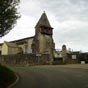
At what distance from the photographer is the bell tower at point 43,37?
93.4 metres

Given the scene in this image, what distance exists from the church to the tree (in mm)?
59461

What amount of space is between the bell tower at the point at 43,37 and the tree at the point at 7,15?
61.3m

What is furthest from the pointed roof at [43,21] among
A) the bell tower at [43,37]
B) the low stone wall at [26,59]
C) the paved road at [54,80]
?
the paved road at [54,80]

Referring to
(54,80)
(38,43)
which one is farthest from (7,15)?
(38,43)

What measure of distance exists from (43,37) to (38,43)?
12.0 ft

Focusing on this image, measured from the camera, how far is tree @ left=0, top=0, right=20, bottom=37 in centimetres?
2761

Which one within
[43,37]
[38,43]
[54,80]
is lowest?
[54,80]

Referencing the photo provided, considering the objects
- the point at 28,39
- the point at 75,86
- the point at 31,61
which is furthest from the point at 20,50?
the point at 75,86

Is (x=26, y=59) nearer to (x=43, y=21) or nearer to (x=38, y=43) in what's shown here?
(x=38, y=43)

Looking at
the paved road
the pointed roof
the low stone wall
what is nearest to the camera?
the paved road

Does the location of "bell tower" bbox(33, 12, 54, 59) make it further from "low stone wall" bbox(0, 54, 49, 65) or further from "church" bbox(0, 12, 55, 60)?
"low stone wall" bbox(0, 54, 49, 65)

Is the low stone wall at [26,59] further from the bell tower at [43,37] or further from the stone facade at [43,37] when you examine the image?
the stone facade at [43,37]

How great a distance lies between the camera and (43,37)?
316 feet

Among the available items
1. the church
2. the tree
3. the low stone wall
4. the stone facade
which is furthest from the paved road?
the stone facade
